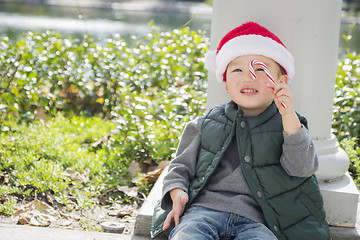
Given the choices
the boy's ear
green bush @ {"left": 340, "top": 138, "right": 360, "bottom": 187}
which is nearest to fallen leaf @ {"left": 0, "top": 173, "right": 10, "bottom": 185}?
the boy's ear

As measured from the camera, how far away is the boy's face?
6.92ft

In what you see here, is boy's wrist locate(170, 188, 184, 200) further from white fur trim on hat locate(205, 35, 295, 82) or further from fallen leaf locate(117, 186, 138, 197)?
fallen leaf locate(117, 186, 138, 197)

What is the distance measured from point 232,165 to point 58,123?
221cm

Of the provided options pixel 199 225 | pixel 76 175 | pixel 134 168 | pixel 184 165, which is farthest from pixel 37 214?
pixel 199 225

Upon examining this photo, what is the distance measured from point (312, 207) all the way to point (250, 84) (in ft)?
1.95

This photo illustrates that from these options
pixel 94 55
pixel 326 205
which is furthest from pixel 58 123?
pixel 326 205

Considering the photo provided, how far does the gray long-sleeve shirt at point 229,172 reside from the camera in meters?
1.99

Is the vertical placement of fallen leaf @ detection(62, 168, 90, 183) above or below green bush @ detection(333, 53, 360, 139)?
below

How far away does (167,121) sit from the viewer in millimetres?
3479

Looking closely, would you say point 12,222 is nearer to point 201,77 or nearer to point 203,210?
point 203,210

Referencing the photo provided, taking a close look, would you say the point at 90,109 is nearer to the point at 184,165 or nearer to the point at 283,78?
the point at 184,165

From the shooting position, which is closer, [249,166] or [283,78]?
→ [249,166]

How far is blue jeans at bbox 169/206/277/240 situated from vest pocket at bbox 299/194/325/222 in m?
0.23

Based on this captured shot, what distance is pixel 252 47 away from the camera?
2135mm
